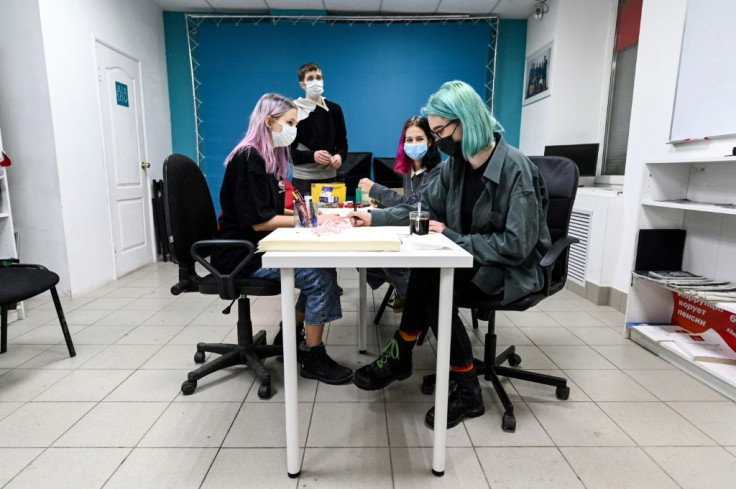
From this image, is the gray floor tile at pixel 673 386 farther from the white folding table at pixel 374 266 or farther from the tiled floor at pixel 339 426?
the white folding table at pixel 374 266

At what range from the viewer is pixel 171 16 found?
14.4 feet

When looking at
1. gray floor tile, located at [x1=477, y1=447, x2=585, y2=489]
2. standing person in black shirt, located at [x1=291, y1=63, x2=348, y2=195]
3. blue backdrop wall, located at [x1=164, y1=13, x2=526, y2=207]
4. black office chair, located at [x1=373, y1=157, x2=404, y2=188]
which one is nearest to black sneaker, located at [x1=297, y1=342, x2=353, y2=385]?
gray floor tile, located at [x1=477, y1=447, x2=585, y2=489]

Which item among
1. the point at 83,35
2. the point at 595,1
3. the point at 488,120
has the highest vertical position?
the point at 595,1

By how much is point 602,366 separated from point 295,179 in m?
2.29

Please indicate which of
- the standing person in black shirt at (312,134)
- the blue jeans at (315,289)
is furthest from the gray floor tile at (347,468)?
the standing person in black shirt at (312,134)

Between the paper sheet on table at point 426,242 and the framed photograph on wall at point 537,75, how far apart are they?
3200mm

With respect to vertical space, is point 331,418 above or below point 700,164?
below

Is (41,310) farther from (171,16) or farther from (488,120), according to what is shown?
(171,16)

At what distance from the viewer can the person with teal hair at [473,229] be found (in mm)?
1408

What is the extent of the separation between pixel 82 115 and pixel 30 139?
1.38 ft

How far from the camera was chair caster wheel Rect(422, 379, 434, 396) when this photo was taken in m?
1.78

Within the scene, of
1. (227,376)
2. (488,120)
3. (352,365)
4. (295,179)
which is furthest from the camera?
(295,179)

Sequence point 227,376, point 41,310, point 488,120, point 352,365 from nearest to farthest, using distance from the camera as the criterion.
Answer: point 488,120
point 227,376
point 352,365
point 41,310

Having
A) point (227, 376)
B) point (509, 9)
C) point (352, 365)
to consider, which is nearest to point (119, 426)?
point (227, 376)
